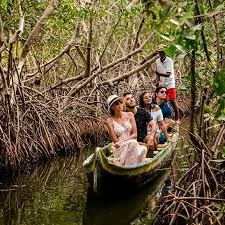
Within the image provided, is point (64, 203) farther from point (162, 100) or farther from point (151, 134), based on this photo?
point (162, 100)

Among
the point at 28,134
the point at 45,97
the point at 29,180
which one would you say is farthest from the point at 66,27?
the point at 29,180

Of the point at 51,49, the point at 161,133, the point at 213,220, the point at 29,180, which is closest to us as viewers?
the point at 213,220

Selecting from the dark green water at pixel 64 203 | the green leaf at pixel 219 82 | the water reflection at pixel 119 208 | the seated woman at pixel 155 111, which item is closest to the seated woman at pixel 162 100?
the seated woman at pixel 155 111

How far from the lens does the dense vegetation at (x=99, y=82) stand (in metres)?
3.43

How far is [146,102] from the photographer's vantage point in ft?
28.3

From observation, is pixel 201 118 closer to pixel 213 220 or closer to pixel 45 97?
pixel 213 220

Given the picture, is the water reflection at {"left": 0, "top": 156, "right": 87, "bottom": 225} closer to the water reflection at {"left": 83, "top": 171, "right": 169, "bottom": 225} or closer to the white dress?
the water reflection at {"left": 83, "top": 171, "right": 169, "bottom": 225}

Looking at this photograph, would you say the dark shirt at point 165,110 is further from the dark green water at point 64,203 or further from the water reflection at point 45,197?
the water reflection at point 45,197

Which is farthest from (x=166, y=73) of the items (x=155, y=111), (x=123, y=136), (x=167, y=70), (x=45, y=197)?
(x=45, y=197)

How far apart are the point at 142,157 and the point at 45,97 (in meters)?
3.60

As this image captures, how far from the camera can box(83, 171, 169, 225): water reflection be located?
6.25 m

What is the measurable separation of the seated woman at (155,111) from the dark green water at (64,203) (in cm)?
89

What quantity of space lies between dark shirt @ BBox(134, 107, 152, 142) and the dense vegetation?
0.71 m

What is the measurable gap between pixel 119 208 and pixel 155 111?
249 centimetres
